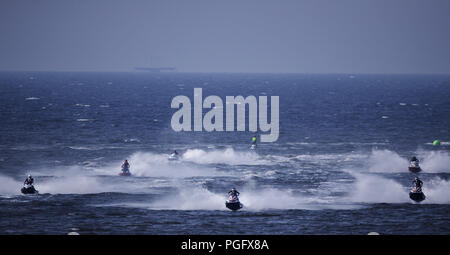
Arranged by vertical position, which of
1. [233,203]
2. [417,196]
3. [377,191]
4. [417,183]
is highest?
Answer: [377,191]

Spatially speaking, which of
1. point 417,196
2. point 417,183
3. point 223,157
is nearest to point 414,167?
point 417,196

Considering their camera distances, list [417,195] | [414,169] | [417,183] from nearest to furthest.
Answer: [417,183] → [417,195] → [414,169]

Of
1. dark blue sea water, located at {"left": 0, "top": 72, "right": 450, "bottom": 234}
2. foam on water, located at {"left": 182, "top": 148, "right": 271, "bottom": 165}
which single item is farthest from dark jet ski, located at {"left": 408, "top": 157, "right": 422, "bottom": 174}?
foam on water, located at {"left": 182, "top": 148, "right": 271, "bottom": 165}

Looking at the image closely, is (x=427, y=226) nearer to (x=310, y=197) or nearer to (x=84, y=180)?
(x=310, y=197)

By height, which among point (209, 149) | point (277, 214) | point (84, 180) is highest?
point (209, 149)

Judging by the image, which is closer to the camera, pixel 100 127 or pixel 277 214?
pixel 277 214

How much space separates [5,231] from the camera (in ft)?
136

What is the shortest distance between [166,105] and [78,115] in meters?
37.7

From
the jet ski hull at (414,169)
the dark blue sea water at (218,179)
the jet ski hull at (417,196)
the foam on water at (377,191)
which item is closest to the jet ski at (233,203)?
the dark blue sea water at (218,179)

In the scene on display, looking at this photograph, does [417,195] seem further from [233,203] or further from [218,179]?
[218,179]

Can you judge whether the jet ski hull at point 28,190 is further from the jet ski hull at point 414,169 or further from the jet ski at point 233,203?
the jet ski hull at point 414,169

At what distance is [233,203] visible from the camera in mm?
47312
